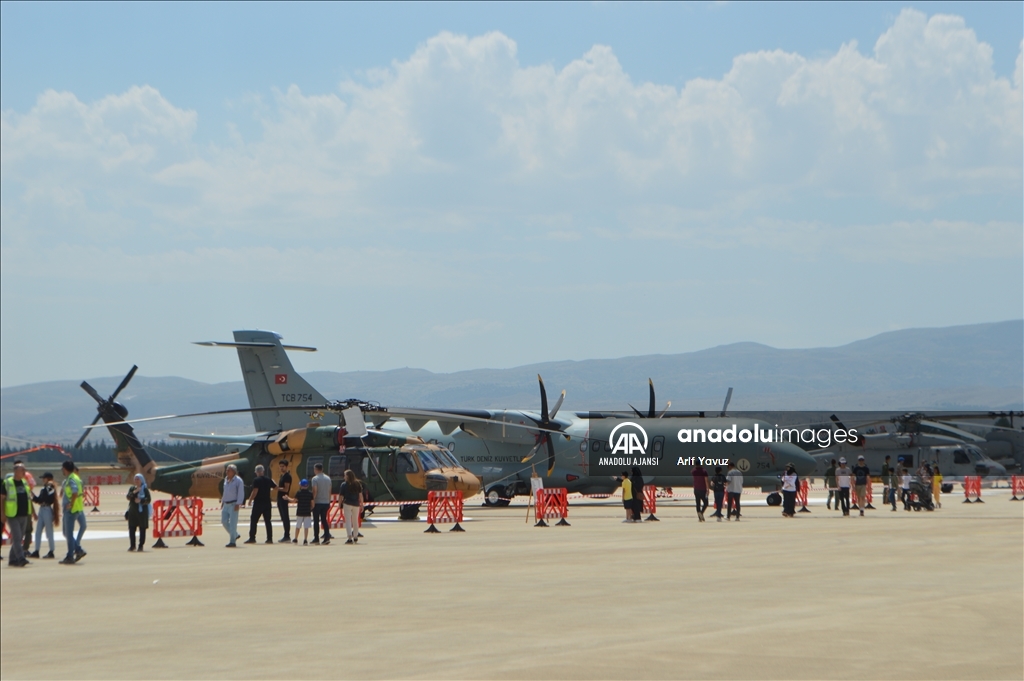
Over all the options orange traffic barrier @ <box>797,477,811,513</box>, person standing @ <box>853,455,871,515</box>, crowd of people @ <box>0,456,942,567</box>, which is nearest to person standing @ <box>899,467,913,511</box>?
crowd of people @ <box>0,456,942,567</box>

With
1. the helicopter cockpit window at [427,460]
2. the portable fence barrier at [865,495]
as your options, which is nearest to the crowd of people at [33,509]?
the helicopter cockpit window at [427,460]

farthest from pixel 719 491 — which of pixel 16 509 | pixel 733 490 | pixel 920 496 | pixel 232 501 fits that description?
pixel 16 509

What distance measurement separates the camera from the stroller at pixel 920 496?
1377 inches

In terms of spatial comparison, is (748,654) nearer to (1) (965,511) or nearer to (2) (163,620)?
(2) (163,620)

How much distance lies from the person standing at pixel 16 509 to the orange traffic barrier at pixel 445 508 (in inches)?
410

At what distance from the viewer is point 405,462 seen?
108 ft

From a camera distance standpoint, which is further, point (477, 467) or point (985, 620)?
point (477, 467)

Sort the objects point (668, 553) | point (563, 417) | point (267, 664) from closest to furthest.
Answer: point (267, 664) → point (668, 553) → point (563, 417)

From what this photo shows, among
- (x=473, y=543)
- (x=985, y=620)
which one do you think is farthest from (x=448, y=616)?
(x=473, y=543)

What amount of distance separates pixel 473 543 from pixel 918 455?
31190 millimetres

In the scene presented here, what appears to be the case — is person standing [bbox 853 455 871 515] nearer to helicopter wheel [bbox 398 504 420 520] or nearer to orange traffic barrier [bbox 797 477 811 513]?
orange traffic barrier [bbox 797 477 811 513]

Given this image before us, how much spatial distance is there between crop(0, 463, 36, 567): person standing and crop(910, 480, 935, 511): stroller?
25.9 m

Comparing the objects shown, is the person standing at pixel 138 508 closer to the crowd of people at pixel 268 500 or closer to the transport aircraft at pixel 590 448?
the crowd of people at pixel 268 500

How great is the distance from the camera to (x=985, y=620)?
1288 centimetres
